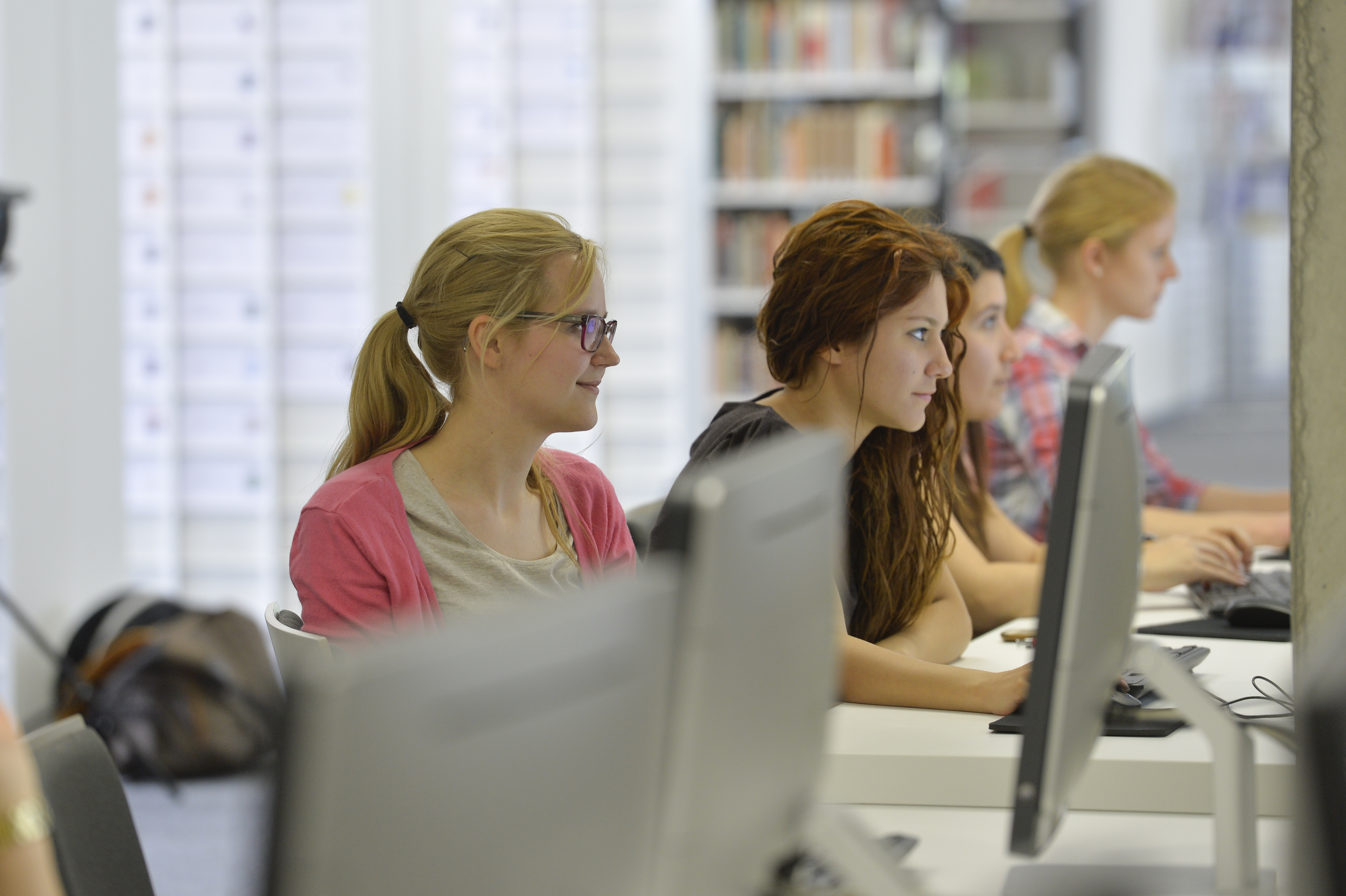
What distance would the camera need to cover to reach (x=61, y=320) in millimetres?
3543

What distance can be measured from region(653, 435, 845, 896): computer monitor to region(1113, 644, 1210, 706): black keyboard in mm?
544

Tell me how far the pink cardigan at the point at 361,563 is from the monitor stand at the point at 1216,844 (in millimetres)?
746

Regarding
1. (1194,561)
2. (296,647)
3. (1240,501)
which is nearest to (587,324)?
(296,647)

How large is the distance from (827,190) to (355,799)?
4715mm

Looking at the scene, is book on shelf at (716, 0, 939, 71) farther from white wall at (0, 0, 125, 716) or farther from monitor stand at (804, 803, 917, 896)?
monitor stand at (804, 803, 917, 896)

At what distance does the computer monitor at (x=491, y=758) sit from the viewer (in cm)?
57

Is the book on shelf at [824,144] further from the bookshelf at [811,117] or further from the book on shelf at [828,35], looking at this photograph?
the book on shelf at [828,35]

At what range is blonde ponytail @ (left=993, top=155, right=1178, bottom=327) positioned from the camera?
9.24ft

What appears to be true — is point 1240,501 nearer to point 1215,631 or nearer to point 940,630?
point 1215,631

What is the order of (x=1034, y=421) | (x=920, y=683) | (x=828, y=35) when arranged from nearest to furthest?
(x=920, y=683) → (x=1034, y=421) → (x=828, y=35)

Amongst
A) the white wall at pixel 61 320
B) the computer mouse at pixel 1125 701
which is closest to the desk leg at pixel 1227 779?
the computer mouse at pixel 1125 701

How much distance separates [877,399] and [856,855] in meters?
0.93

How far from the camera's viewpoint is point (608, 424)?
5.15 metres

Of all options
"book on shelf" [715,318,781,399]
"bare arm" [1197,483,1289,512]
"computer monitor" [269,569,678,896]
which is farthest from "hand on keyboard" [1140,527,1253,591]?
"book on shelf" [715,318,781,399]
